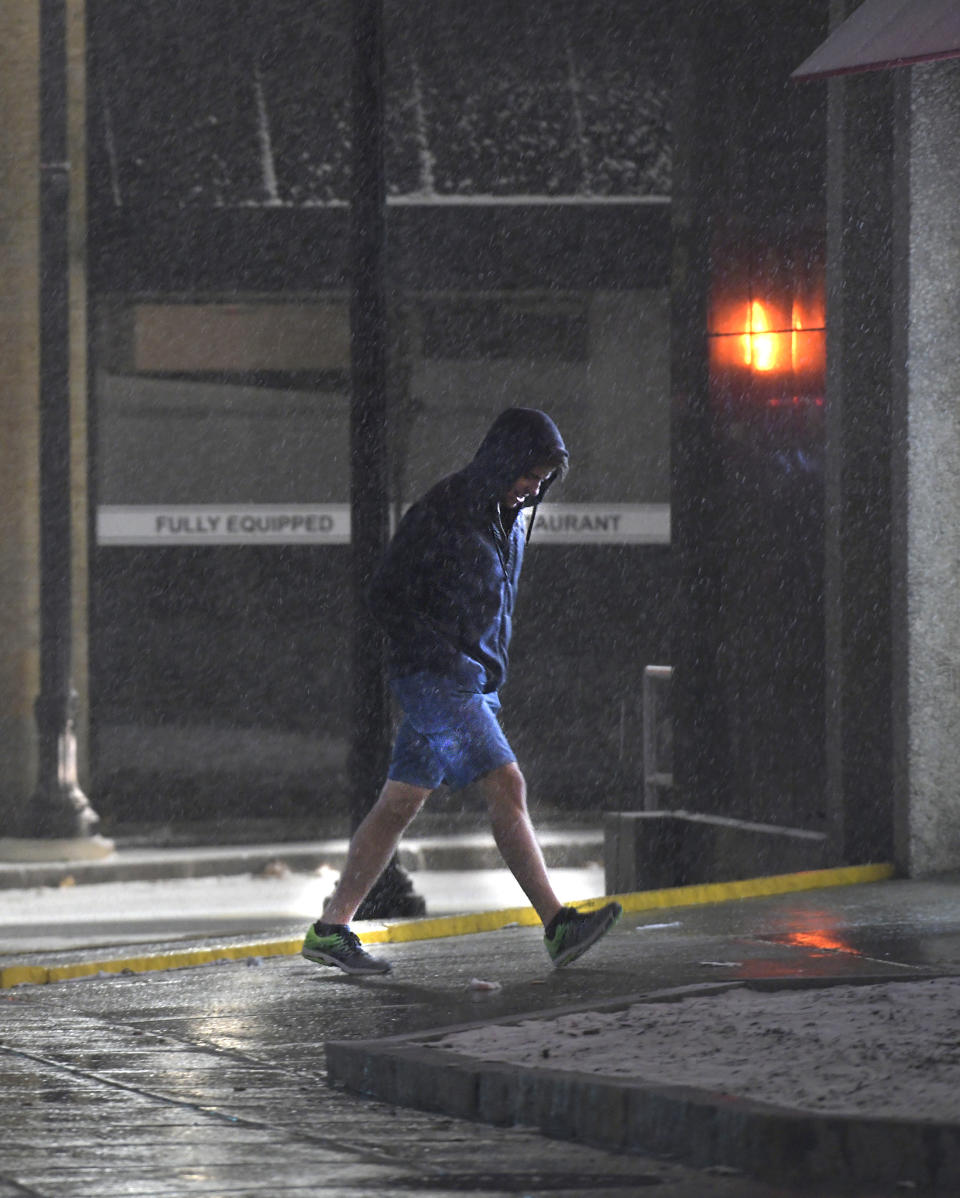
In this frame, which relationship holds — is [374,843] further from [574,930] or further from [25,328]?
[25,328]

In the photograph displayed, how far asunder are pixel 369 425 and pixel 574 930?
11.4 feet

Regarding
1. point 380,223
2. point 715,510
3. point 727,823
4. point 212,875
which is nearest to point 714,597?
point 715,510

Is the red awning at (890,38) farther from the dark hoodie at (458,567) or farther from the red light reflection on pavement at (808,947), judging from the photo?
the red light reflection on pavement at (808,947)

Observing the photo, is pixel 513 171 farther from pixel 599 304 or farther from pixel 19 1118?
pixel 19 1118

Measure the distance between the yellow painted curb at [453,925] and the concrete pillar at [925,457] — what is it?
333 millimetres

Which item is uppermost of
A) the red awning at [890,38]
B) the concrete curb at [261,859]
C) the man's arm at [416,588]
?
the red awning at [890,38]

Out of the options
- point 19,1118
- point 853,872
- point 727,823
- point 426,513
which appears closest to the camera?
point 19,1118

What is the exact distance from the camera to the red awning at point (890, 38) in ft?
28.8

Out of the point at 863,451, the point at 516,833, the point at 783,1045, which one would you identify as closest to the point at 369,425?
the point at 863,451

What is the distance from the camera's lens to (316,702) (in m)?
18.5

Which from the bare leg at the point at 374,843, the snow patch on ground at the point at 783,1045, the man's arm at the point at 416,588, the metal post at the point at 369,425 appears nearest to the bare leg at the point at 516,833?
the bare leg at the point at 374,843

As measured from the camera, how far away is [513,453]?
7.36 m

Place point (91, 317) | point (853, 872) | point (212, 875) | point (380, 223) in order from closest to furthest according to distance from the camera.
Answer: point (853, 872) < point (380, 223) < point (212, 875) < point (91, 317)

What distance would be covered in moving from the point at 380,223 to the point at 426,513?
3402 mm
